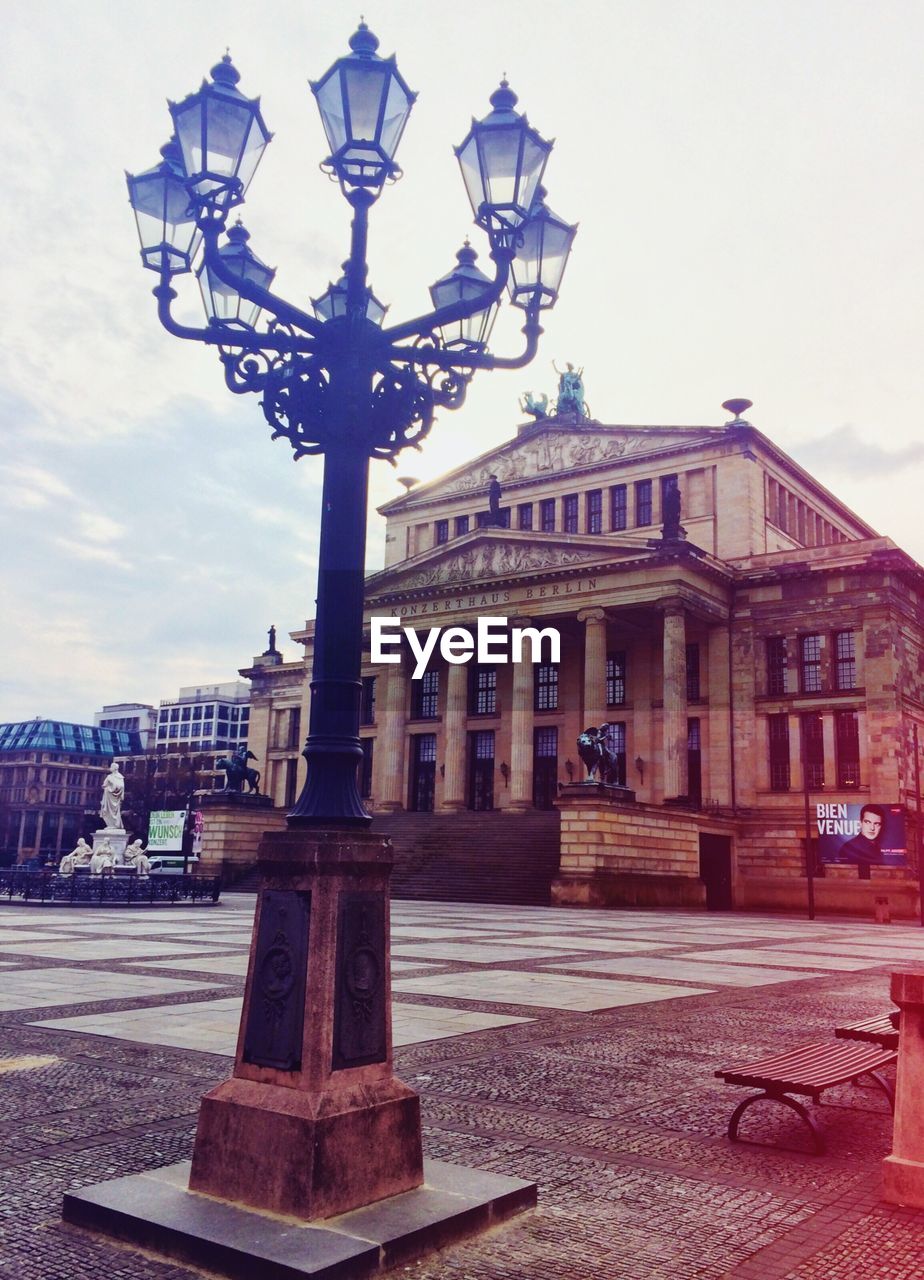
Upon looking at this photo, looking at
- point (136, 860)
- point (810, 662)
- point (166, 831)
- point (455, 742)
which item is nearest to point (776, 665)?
point (810, 662)

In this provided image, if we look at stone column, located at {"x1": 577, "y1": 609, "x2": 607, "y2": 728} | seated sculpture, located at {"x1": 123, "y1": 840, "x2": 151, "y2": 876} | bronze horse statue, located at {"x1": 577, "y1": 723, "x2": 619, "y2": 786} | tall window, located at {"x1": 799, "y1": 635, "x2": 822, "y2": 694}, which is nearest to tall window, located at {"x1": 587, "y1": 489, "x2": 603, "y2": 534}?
stone column, located at {"x1": 577, "y1": 609, "x2": 607, "y2": 728}

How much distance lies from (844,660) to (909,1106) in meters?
48.5

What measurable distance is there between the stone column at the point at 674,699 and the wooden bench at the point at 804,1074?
42.2 m

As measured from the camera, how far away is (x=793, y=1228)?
17.8 feet

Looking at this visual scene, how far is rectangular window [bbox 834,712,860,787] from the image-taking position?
50.4 m

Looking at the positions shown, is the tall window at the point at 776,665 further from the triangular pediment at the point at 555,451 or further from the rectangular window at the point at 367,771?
the rectangular window at the point at 367,771

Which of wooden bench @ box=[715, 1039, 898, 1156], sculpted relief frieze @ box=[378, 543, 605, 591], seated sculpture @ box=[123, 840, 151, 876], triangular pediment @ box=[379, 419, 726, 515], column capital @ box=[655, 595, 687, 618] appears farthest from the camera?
triangular pediment @ box=[379, 419, 726, 515]

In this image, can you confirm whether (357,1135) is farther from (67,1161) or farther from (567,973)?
(567,973)

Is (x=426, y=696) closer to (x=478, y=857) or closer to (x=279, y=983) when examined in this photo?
(x=478, y=857)

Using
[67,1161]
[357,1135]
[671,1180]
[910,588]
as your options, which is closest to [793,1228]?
[671,1180]

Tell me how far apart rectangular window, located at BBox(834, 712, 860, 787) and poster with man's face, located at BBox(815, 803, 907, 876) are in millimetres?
3164

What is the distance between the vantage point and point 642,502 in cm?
6028

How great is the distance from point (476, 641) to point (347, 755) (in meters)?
52.5

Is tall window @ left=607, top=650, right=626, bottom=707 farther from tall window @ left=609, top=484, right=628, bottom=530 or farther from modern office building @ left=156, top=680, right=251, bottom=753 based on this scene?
modern office building @ left=156, top=680, right=251, bottom=753
